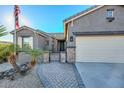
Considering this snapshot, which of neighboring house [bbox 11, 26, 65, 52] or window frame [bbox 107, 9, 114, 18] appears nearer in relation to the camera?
neighboring house [bbox 11, 26, 65, 52]

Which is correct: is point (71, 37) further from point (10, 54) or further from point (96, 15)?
point (10, 54)

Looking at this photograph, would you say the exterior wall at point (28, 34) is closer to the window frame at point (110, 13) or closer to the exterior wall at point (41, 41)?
the exterior wall at point (41, 41)

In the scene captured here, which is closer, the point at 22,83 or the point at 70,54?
the point at 22,83

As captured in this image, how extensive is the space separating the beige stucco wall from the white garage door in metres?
1.23

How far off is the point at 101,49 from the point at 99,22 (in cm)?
220

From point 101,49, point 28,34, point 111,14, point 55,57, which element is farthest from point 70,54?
point 111,14

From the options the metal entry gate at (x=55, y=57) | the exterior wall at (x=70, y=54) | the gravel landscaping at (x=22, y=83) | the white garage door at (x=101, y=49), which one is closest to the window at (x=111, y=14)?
the white garage door at (x=101, y=49)

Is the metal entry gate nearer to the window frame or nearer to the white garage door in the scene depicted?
the white garage door

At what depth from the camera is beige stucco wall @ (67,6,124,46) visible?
1041cm

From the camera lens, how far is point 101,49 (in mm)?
9445

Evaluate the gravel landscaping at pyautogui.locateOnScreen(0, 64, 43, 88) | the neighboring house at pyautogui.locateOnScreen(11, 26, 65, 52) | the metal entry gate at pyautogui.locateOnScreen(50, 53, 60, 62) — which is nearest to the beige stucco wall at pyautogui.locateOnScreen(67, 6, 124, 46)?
the metal entry gate at pyautogui.locateOnScreen(50, 53, 60, 62)

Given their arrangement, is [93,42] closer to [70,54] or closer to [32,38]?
[70,54]
